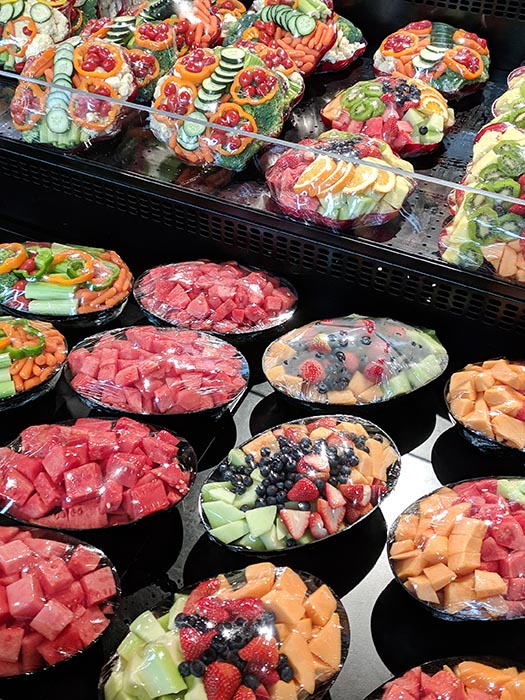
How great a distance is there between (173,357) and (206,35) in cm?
186

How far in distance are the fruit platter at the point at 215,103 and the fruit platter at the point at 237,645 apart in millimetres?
1676

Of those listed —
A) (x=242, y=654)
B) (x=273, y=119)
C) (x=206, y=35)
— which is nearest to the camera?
(x=242, y=654)

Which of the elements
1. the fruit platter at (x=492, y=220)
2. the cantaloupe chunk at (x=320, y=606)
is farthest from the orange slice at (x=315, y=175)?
the cantaloupe chunk at (x=320, y=606)

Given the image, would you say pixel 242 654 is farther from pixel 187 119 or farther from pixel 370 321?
pixel 187 119

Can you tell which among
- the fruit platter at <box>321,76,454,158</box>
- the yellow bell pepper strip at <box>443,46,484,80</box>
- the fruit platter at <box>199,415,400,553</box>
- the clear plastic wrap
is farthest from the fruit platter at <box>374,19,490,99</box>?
the fruit platter at <box>199,415,400,553</box>

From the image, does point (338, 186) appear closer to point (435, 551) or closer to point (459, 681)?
point (435, 551)

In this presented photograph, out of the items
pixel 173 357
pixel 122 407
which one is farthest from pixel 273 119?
pixel 122 407

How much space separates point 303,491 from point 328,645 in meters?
0.40

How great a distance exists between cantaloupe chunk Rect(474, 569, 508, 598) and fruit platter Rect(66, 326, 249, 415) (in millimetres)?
924

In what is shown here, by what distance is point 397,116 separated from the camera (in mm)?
3115

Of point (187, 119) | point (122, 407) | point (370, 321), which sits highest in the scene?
point (187, 119)

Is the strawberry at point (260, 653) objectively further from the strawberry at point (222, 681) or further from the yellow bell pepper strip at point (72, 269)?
the yellow bell pepper strip at point (72, 269)

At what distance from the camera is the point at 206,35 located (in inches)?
140

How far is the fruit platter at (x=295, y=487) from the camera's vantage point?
6.46ft
